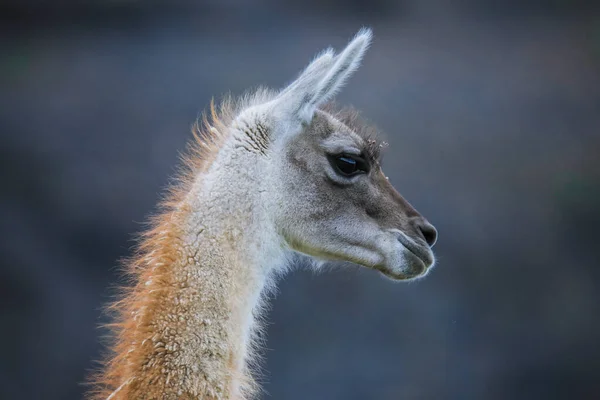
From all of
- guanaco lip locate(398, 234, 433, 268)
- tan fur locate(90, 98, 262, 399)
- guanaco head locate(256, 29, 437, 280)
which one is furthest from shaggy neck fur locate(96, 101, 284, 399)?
guanaco lip locate(398, 234, 433, 268)

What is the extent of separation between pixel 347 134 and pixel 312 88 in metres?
0.27

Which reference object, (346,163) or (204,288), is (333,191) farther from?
(204,288)

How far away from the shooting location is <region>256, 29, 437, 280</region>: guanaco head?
2.68 metres

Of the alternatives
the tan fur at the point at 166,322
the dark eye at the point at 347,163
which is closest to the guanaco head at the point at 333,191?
the dark eye at the point at 347,163

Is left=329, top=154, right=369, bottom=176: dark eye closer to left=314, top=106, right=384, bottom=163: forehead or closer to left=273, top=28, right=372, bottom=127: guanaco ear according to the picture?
left=314, top=106, right=384, bottom=163: forehead

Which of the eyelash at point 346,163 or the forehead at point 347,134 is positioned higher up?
the forehead at point 347,134

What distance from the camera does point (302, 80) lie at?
2750 millimetres

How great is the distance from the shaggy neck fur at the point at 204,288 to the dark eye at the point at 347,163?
0.30 metres

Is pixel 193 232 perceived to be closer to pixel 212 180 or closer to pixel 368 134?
pixel 212 180

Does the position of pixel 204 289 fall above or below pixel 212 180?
below

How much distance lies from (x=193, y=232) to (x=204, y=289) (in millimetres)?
210

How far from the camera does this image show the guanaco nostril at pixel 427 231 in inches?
112

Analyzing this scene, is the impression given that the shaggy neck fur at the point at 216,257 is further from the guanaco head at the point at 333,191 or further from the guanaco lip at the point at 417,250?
the guanaco lip at the point at 417,250

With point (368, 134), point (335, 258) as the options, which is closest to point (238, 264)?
point (335, 258)
